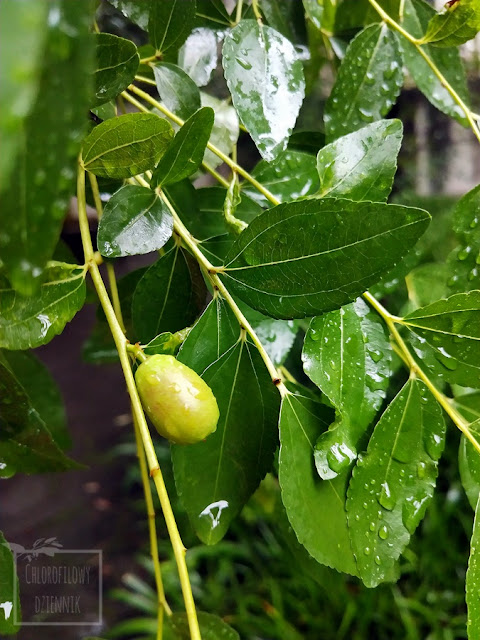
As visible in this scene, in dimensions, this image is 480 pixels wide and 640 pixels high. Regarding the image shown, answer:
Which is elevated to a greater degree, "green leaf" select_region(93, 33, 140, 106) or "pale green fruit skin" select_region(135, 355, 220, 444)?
"green leaf" select_region(93, 33, 140, 106)

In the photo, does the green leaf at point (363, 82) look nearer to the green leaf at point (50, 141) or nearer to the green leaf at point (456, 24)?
the green leaf at point (456, 24)

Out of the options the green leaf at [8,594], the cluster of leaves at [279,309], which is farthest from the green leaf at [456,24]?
the green leaf at [8,594]

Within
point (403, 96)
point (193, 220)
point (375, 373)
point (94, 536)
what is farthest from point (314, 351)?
point (403, 96)

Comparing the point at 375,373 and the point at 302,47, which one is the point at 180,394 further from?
the point at 302,47

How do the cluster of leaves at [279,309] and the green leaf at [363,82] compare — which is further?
the green leaf at [363,82]

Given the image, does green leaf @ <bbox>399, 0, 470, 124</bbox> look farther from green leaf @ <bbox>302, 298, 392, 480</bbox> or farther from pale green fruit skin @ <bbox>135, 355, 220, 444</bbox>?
pale green fruit skin @ <bbox>135, 355, 220, 444</bbox>

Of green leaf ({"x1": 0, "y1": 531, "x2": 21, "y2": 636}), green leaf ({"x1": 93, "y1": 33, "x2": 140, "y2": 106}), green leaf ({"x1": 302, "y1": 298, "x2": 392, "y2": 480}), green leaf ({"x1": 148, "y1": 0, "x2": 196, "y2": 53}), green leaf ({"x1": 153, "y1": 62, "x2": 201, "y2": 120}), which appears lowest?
green leaf ({"x1": 0, "y1": 531, "x2": 21, "y2": 636})

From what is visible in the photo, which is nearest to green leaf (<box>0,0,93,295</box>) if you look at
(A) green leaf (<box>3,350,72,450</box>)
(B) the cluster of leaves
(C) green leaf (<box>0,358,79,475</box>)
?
(B) the cluster of leaves
